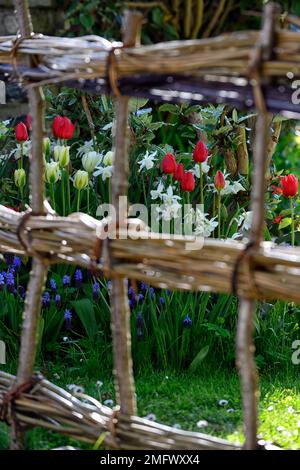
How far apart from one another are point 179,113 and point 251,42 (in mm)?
1881

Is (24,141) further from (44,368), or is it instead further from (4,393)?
(4,393)

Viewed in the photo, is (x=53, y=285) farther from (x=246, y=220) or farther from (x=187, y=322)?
(x=246, y=220)

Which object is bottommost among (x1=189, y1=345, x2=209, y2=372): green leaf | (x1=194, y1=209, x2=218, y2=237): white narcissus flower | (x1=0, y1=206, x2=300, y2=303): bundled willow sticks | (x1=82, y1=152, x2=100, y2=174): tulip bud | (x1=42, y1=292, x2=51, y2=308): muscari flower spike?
(x1=189, y1=345, x2=209, y2=372): green leaf

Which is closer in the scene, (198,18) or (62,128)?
(62,128)

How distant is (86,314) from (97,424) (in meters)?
1.01

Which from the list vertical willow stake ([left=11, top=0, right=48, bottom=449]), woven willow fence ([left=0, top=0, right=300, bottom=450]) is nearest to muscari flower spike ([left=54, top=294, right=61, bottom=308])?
woven willow fence ([left=0, top=0, right=300, bottom=450])

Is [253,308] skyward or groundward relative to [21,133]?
skyward

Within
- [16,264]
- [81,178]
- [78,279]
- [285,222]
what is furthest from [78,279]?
[285,222]

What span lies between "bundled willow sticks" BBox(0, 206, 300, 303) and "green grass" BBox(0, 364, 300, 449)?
1.72ft

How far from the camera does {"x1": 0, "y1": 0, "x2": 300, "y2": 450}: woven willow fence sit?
1.71 metres

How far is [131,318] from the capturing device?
299 centimetres

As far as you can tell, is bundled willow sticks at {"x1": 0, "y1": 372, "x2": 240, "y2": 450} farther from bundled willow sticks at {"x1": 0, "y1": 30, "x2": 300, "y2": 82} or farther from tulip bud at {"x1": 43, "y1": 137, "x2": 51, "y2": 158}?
tulip bud at {"x1": 43, "y1": 137, "x2": 51, "y2": 158}

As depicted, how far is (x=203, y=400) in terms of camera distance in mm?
2617

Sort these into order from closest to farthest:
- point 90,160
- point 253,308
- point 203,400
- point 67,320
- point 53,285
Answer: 1. point 253,308
2. point 203,400
3. point 67,320
4. point 53,285
5. point 90,160
